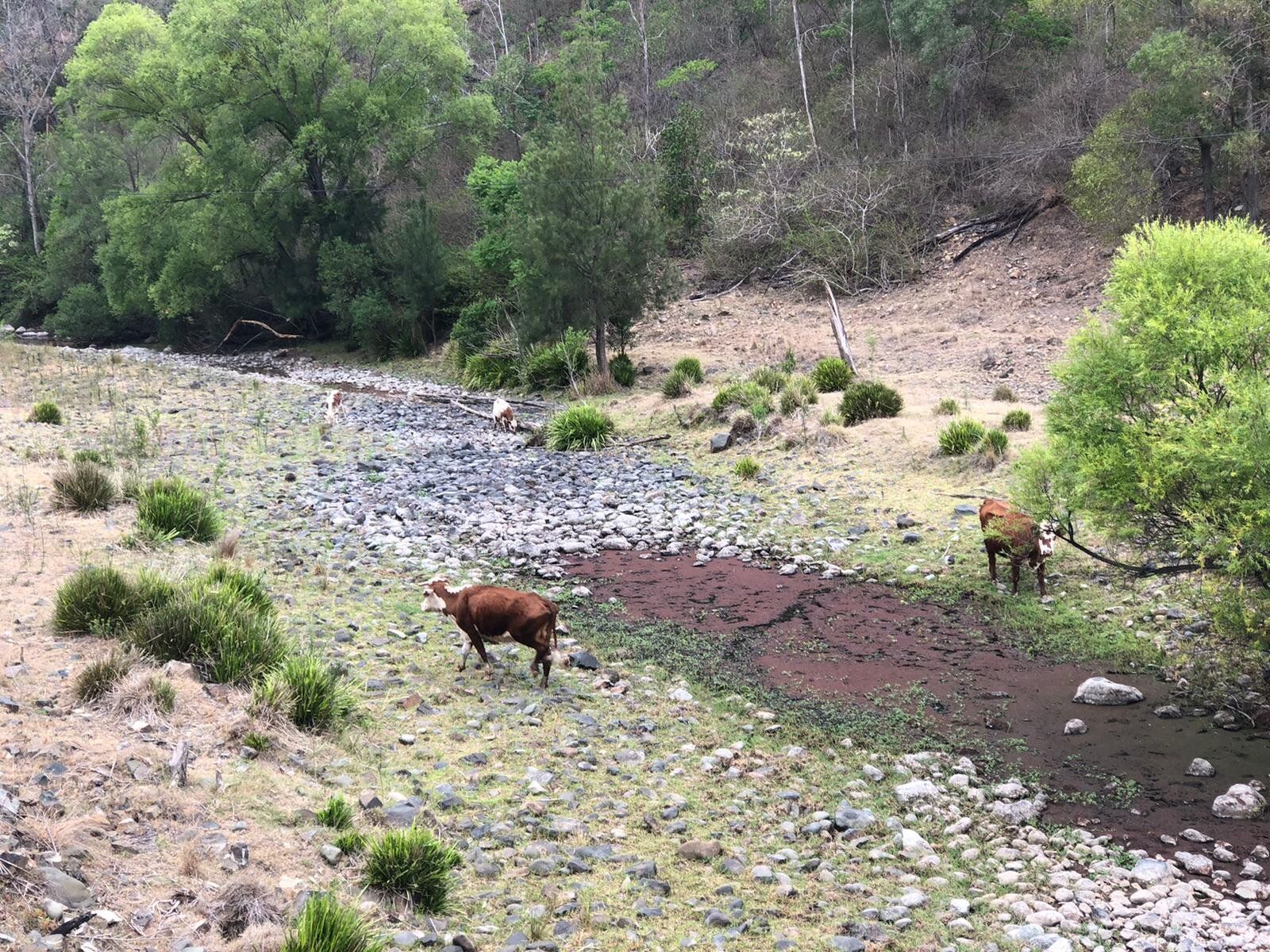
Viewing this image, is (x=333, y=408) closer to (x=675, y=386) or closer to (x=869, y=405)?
(x=675, y=386)

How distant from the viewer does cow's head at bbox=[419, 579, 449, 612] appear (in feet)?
28.5

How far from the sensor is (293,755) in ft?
20.5

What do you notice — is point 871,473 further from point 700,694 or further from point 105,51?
point 105,51

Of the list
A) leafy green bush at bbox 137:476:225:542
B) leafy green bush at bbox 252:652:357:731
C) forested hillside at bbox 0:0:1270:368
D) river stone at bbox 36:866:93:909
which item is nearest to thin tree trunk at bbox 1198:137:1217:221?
forested hillside at bbox 0:0:1270:368

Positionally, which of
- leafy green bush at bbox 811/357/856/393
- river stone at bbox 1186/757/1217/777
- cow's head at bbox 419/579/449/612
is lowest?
river stone at bbox 1186/757/1217/777

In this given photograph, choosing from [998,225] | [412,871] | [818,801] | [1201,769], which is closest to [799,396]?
[1201,769]

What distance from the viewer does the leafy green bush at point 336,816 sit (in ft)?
18.1

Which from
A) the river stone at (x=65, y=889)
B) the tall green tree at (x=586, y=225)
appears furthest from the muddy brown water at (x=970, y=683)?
the tall green tree at (x=586, y=225)

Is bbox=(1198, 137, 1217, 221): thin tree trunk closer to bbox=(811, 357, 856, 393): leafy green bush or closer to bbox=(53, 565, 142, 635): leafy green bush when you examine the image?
bbox=(811, 357, 856, 393): leafy green bush

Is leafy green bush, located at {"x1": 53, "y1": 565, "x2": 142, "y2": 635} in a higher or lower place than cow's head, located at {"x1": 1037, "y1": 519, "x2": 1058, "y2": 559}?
higher

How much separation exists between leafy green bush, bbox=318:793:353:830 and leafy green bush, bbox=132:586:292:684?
166 centimetres

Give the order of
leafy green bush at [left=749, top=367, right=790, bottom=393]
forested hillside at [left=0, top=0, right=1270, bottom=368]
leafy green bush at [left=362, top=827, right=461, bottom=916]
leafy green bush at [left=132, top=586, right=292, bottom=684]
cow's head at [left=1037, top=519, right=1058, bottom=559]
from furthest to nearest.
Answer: forested hillside at [left=0, top=0, right=1270, bottom=368]
leafy green bush at [left=749, top=367, right=790, bottom=393]
cow's head at [left=1037, top=519, right=1058, bottom=559]
leafy green bush at [left=132, top=586, right=292, bottom=684]
leafy green bush at [left=362, top=827, right=461, bottom=916]

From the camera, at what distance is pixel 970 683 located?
27.8ft

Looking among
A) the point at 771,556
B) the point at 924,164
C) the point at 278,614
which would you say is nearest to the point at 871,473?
the point at 771,556
